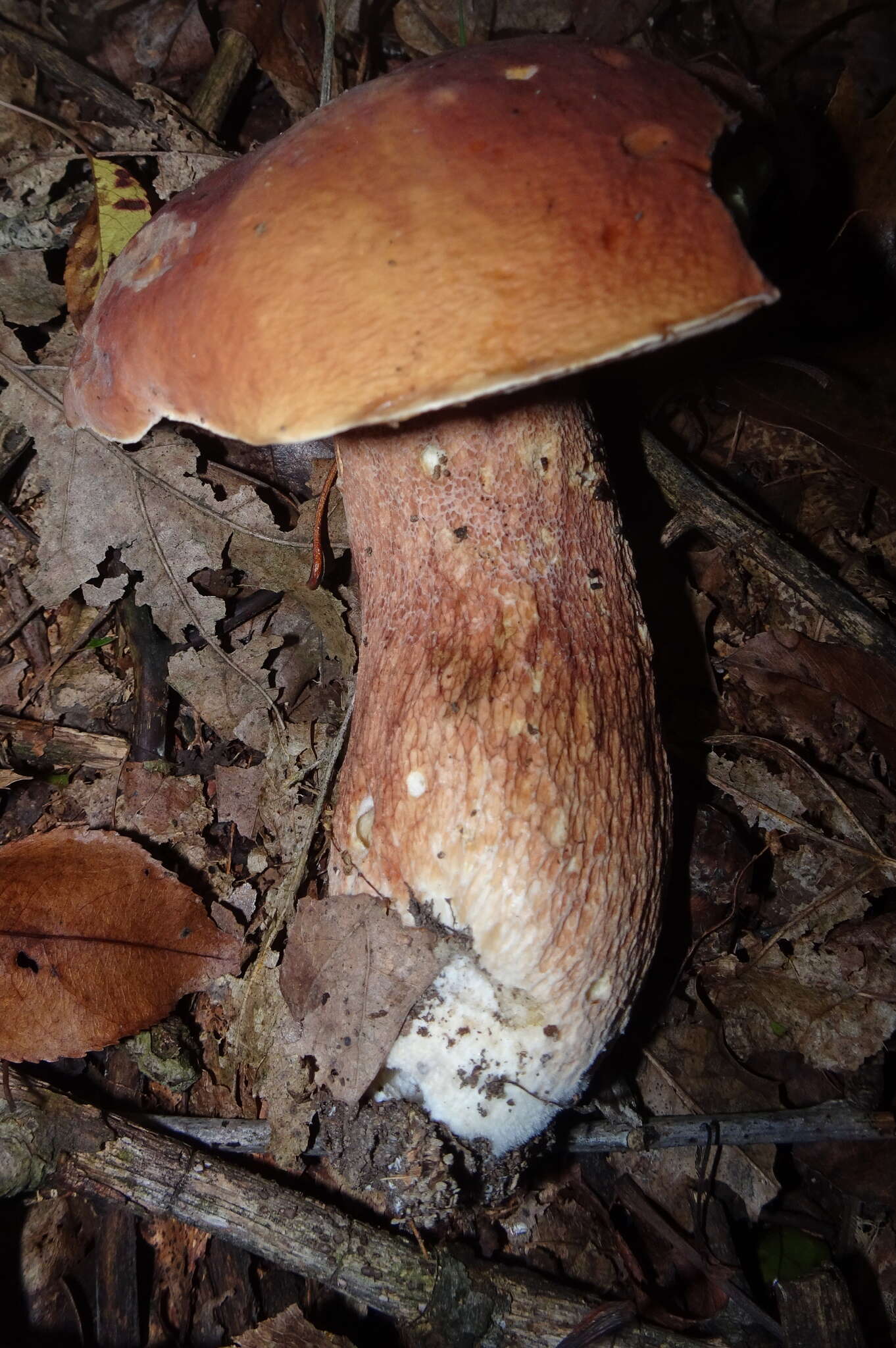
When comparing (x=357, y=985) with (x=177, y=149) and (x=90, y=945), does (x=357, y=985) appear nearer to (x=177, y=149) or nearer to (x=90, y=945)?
(x=90, y=945)

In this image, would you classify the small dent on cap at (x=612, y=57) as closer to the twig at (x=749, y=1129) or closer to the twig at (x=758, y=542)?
the twig at (x=758, y=542)

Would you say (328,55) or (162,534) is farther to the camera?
(328,55)

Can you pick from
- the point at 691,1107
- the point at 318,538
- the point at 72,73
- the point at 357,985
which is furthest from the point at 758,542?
the point at 72,73

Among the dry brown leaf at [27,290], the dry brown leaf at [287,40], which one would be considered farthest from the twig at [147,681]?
the dry brown leaf at [287,40]

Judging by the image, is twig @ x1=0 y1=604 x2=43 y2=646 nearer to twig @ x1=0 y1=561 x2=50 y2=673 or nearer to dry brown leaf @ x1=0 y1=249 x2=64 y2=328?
twig @ x1=0 y1=561 x2=50 y2=673

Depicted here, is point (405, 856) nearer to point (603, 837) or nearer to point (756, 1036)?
point (603, 837)

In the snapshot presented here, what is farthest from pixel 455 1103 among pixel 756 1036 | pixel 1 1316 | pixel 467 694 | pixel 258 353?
pixel 258 353
